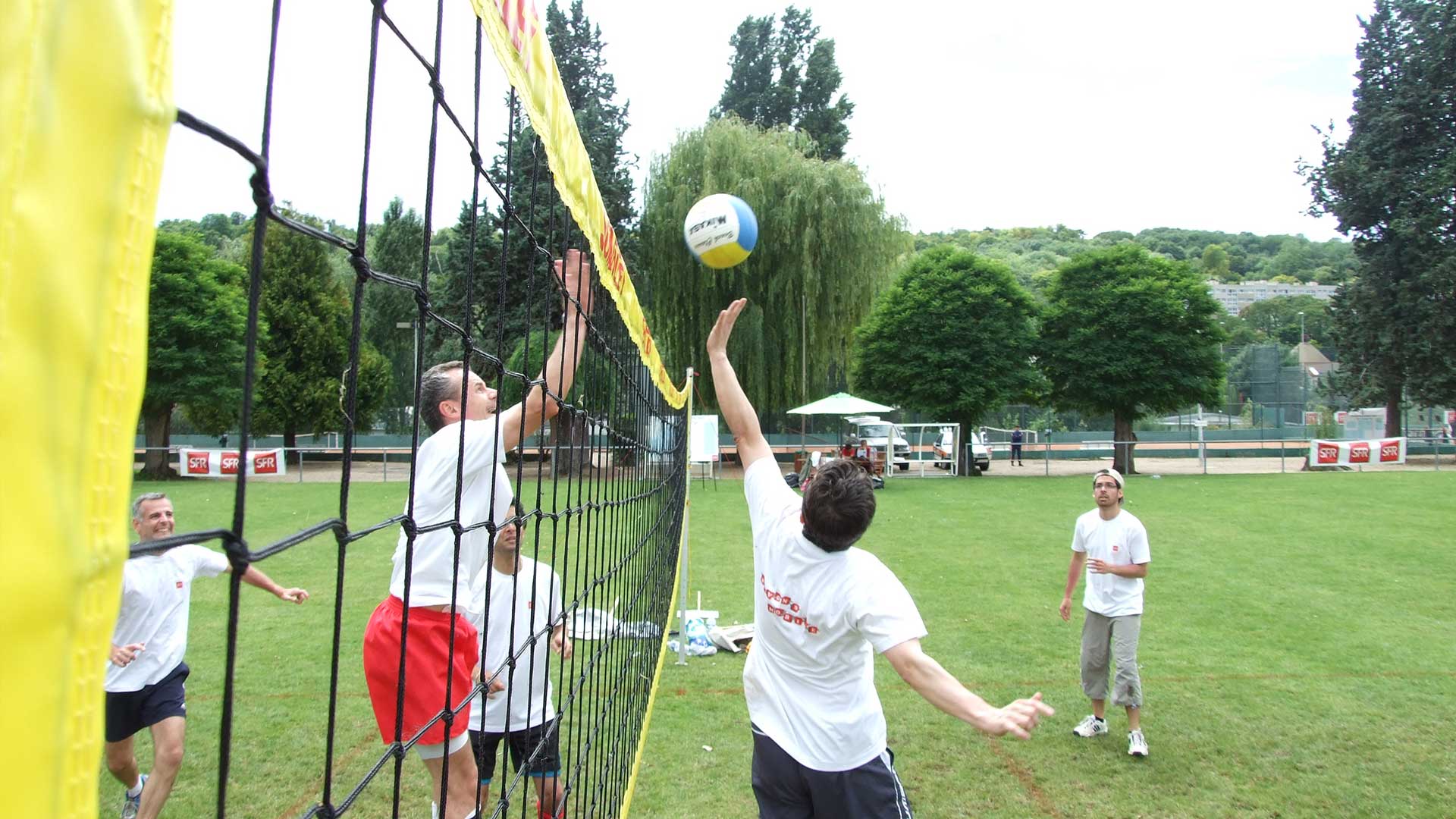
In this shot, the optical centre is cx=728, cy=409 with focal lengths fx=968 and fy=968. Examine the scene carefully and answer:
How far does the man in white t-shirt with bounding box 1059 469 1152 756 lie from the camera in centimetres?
583

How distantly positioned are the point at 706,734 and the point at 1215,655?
458 cm

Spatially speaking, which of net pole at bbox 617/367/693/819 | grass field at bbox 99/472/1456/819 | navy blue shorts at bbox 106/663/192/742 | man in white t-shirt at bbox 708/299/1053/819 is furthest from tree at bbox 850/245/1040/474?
man in white t-shirt at bbox 708/299/1053/819

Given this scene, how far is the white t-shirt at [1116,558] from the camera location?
5.89 m

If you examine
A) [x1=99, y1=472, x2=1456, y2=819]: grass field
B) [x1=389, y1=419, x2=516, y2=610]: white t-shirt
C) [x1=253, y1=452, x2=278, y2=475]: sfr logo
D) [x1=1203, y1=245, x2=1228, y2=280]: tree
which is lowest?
[x1=99, y1=472, x2=1456, y2=819]: grass field

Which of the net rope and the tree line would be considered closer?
the net rope

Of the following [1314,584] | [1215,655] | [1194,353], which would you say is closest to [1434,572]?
Result: [1314,584]

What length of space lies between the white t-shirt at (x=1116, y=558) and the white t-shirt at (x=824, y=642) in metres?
3.21

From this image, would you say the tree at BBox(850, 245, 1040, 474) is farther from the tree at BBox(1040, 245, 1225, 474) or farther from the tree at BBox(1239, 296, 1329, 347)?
the tree at BBox(1239, 296, 1329, 347)

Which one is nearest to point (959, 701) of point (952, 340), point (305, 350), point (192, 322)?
point (192, 322)

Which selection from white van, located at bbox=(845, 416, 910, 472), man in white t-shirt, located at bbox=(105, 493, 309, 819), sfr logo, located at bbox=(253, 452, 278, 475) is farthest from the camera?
white van, located at bbox=(845, 416, 910, 472)

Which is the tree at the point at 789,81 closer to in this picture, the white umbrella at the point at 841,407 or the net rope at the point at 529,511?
the white umbrella at the point at 841,407

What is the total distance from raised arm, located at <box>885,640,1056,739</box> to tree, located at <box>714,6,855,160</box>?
39556 mm

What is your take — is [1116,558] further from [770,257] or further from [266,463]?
[266,463]

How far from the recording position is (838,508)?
3029 millimetres
